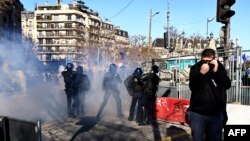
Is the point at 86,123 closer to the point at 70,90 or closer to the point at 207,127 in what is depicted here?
the point at 70,90

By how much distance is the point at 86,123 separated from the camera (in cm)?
1064

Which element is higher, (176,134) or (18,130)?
(18,130)

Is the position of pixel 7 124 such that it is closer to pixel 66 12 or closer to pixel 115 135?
pixel 115 135

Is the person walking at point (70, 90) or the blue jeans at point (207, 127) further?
the person walking at point (70, 90)

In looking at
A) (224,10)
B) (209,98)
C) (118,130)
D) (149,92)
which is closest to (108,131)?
(118,130)

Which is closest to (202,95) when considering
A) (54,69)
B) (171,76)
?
(171,76)

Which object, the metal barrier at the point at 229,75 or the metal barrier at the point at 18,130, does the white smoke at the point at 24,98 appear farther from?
the metal barrier at the point at 18,130

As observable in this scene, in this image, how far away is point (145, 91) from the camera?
34.8 feet

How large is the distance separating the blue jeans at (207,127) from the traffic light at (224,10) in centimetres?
487

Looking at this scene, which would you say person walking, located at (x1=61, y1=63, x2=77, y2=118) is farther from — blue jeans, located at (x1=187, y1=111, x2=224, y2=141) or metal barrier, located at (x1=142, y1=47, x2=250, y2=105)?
blue jeans, located at (x1=187, y1=111, x2=224, y2=141)

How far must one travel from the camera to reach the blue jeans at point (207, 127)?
5.00m

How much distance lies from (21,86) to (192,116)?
715 inches

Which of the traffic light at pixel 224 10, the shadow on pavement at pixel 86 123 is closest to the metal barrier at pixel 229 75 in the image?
the traffic light at pixel 224 10

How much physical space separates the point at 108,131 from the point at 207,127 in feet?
15.1
